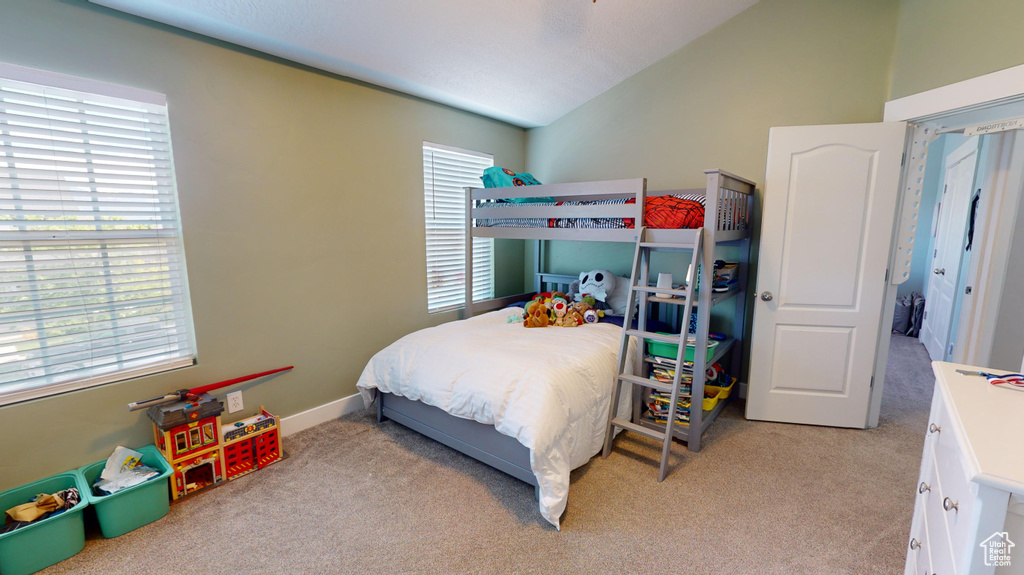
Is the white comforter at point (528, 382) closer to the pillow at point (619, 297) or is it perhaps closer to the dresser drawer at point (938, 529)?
the pillow at point (619, 297)

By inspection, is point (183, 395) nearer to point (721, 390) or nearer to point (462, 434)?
point (462, 434)

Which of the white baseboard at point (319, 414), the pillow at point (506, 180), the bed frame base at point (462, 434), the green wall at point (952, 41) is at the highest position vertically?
the green wall at point (952, 41)

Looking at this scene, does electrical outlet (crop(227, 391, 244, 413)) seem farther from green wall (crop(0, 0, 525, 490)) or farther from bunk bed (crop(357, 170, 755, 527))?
bunk bed (crop(357, 170, 755, 527))

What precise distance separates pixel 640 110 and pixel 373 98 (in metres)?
2.16

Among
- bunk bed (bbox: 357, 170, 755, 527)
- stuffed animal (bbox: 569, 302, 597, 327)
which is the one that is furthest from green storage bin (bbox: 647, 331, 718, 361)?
stuffed animal (bbox: 569, 302, 597, 327)

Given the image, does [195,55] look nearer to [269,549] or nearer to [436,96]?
[436,96]

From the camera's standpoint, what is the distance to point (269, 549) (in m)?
1.80

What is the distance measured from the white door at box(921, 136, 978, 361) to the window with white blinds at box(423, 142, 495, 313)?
4.01 meters

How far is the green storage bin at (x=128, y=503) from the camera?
1.84m

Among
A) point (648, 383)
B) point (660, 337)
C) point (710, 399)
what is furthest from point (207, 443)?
point (710, 399)

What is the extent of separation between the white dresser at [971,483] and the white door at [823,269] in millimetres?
1483

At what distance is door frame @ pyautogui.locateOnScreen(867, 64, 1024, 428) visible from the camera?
244 centimetres

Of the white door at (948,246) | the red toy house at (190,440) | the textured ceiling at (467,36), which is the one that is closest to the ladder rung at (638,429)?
the red toy house at (190,440)

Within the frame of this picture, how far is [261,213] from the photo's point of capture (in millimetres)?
2529
